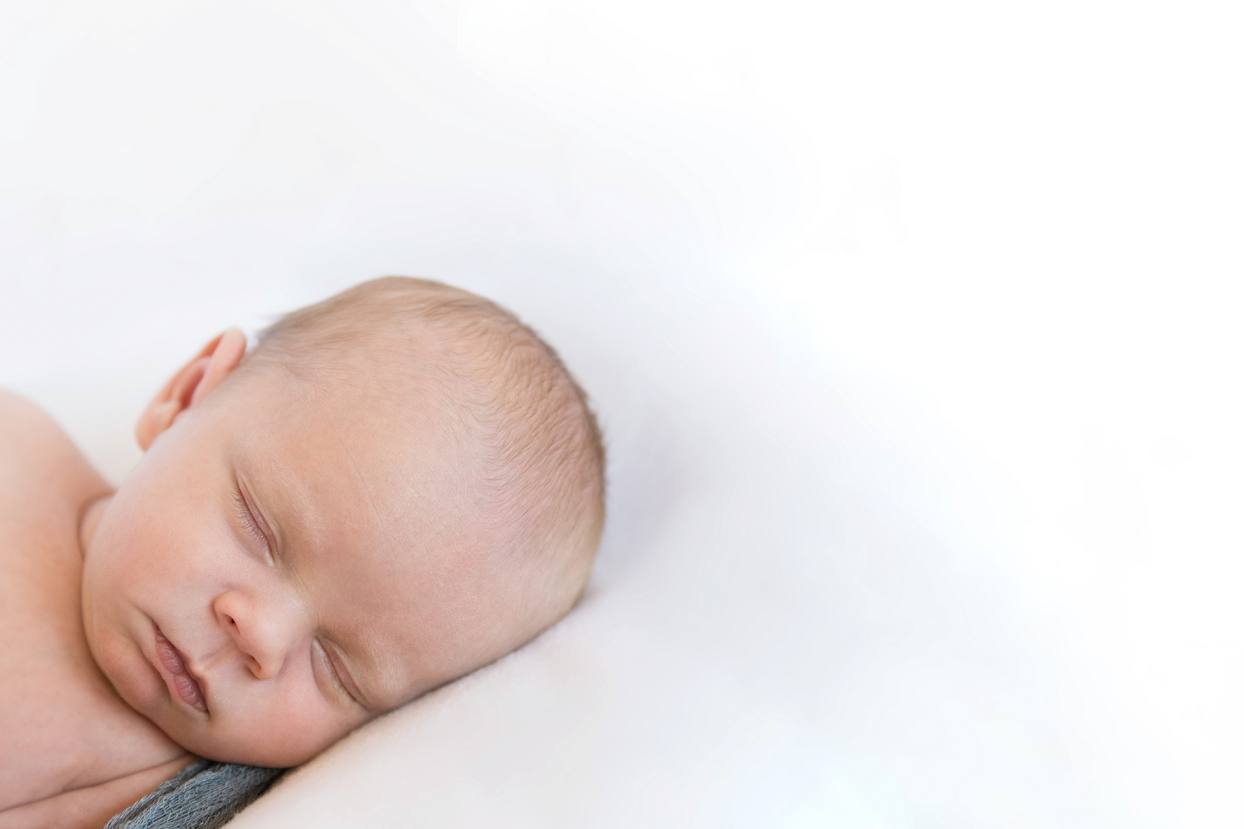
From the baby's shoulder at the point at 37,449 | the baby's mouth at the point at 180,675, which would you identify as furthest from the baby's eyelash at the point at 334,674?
the baby's shoulder at the point at 37,449

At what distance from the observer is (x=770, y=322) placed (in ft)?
4.99

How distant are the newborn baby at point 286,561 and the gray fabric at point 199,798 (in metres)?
0.03

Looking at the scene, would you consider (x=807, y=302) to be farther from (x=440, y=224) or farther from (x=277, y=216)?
(x=277, y=216)

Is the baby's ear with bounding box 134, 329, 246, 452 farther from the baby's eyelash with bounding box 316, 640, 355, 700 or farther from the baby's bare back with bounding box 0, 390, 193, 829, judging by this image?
the baby's eyelash with bounding box 316, 640, 355, 700

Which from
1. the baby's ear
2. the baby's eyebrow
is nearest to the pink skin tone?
the baby's eyebrow

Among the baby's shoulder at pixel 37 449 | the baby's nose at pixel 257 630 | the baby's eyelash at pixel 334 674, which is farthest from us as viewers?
the baby's shoulder at pixel 37 449

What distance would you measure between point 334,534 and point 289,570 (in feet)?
0.20

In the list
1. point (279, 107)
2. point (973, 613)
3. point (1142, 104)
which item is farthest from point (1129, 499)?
point (279, 107)

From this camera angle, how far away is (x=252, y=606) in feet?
3.57

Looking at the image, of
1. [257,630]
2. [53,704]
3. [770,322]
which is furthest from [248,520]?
[770,322]

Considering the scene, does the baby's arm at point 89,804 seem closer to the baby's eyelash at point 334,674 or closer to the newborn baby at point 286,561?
A: the newborn baby at point 286,561

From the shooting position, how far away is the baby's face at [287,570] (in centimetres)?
110

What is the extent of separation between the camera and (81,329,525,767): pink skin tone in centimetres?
110

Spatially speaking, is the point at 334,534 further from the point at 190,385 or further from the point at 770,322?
the point at 770,322
